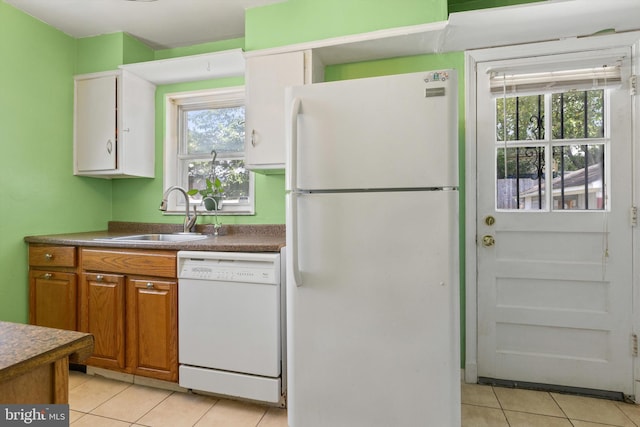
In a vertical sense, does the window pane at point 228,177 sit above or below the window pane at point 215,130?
below

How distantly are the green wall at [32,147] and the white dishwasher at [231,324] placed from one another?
126cm

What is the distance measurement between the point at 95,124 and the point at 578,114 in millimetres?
3272

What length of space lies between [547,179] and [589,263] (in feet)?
1.77

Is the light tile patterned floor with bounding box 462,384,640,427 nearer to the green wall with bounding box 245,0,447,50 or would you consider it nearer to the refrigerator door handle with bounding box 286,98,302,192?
the refrigerator door handle with bounding box 286,98,302,192

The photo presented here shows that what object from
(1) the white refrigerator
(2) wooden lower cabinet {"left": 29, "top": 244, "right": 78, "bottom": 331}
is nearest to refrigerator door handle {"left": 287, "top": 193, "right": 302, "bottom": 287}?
(1) the white refrigerator

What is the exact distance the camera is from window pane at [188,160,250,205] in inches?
102

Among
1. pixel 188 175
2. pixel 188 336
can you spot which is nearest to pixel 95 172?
pixel 188 175

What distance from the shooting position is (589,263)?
1.93 m

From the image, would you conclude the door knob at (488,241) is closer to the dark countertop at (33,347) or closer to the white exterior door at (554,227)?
the white exterior door at (554,227)

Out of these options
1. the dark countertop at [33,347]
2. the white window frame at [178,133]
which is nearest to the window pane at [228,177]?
the white window frame at [178,133]

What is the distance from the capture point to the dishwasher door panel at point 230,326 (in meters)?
1.71

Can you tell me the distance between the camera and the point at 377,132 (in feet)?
4.49

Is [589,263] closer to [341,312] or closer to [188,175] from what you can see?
[341,312]

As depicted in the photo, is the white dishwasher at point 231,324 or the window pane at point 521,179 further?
the window pane at point 521,179
